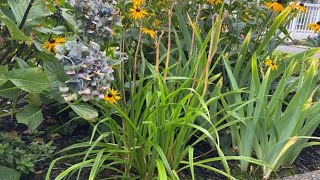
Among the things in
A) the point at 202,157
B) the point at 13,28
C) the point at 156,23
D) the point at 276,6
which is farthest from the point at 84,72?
the point at 276,6

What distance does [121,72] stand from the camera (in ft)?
5.83

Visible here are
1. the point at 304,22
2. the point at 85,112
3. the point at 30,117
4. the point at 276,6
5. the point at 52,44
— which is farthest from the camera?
the point at 304,22

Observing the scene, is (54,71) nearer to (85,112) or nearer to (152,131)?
(85,112)

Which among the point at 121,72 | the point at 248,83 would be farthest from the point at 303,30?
the point at 121,72

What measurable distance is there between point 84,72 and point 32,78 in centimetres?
24

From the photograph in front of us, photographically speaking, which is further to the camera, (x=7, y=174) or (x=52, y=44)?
(x=52, y=44)

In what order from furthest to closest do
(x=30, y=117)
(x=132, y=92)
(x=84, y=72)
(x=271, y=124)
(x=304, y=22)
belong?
1. (x=304, y=22)
2. (x=271, y=124)
3. (x=132, y=92)
4. (x=30, y=117)
5. (x=84, y=72)

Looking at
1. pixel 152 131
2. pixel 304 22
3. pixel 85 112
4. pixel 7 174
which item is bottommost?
pixel 304 22

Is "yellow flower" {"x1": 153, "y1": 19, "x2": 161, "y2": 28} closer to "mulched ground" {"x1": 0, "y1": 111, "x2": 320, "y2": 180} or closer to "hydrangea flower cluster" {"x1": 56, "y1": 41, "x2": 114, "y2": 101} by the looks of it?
"mulched ground" {"x1": 0, "y1": 111, "x2": 320, "y2": 180}

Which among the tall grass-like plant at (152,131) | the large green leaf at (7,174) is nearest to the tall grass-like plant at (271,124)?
the tall grass-like plant at (152,131)

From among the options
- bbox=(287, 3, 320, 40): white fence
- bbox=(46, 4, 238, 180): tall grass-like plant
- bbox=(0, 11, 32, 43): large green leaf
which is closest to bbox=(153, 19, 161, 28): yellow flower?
bbox=(46, 4, 238, 180): tall grass-like plant

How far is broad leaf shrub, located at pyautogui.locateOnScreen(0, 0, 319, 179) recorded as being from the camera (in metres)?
1.38

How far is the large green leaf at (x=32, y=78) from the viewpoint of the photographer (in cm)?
137

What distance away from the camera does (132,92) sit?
5.70 feet
